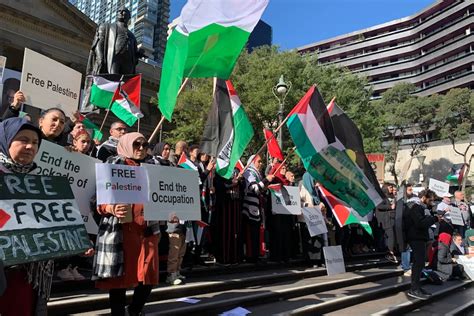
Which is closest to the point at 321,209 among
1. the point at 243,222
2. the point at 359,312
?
the point at 243,222

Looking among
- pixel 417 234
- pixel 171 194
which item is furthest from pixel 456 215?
pixel 171 194

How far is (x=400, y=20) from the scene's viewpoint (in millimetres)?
78562

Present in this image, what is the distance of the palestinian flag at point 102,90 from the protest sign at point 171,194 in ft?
11.3

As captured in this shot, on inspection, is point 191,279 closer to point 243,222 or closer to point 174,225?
point 174,225

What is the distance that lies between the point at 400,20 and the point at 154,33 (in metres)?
45.8

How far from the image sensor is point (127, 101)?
695cm

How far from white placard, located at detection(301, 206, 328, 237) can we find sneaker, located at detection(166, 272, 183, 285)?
269cm

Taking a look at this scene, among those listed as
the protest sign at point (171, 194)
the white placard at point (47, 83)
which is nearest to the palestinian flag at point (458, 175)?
the protest sign at point (171, 194)

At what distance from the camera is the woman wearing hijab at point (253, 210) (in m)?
7.42

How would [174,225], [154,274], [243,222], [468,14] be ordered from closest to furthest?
1. [154,274]
2. [174,225]
3. [243,222]
4. [468,14]

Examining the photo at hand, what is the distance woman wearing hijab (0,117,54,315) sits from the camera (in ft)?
8.20

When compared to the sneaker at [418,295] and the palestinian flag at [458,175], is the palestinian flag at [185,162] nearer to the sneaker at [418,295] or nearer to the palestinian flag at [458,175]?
the sneaker at [418,295]

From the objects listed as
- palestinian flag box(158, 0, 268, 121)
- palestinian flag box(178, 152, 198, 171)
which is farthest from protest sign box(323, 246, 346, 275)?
palestinian flag box(158, 0, 268, 121)

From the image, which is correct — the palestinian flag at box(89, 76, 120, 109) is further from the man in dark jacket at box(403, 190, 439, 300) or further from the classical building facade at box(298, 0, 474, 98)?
the classical building facade at box(298, 0, 474, 98)
